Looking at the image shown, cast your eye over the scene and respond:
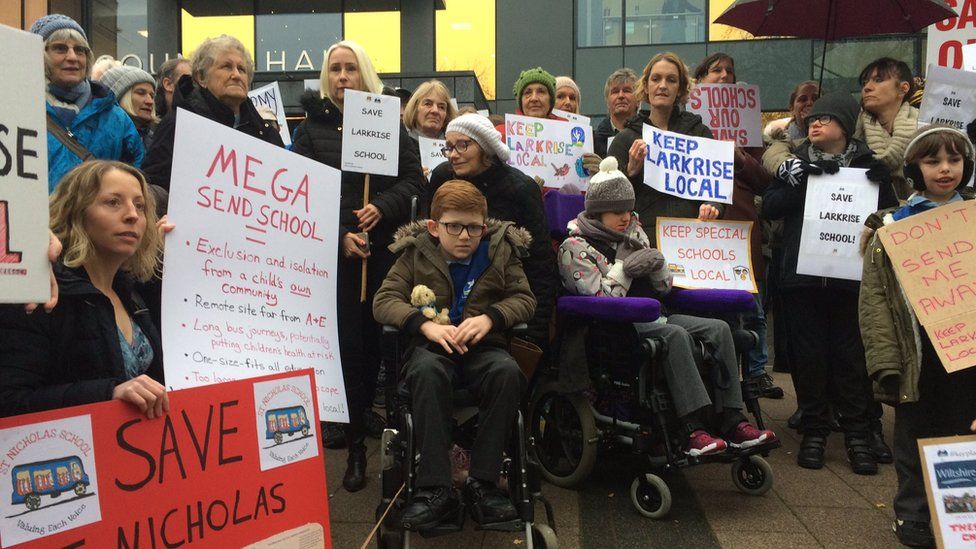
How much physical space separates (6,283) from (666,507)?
276 cm

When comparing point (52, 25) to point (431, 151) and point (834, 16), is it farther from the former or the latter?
point (834, 16)

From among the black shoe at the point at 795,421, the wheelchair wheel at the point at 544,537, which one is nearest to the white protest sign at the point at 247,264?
the wheelchair wheel at the point at 544,537

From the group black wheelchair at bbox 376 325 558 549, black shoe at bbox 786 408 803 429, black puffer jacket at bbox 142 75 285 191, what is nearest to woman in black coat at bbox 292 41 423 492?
black puffer jacket at bbox 142 75 285 191

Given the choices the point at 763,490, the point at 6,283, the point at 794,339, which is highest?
the point at 6,283

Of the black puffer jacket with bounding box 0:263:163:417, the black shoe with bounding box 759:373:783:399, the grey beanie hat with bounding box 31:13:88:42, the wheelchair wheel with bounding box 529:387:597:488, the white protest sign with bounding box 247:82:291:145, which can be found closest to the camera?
the black puffer jacket with bounding box 0:263:163:417

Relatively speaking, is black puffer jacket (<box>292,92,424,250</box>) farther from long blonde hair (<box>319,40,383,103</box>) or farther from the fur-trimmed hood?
the fur-trimmed hood

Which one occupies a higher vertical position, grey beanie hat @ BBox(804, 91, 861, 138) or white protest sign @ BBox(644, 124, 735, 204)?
grey beanie hat @ BBox(804, 91, 861, 138)

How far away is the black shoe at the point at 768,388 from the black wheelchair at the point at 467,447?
2901 millimetres

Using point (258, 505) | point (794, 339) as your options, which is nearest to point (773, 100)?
point (794, 339)

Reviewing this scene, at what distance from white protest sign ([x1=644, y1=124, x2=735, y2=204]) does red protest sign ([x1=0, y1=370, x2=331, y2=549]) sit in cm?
256

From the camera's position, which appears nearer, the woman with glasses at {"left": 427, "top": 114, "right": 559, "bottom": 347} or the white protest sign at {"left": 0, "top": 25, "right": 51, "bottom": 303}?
the white protest sign at {"left": 0, "top": 25, "right": 51, "bottom": 303}

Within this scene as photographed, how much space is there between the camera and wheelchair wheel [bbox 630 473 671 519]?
3.47m

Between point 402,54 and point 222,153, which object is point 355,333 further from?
point 402,54

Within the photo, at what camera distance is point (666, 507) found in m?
3.47
